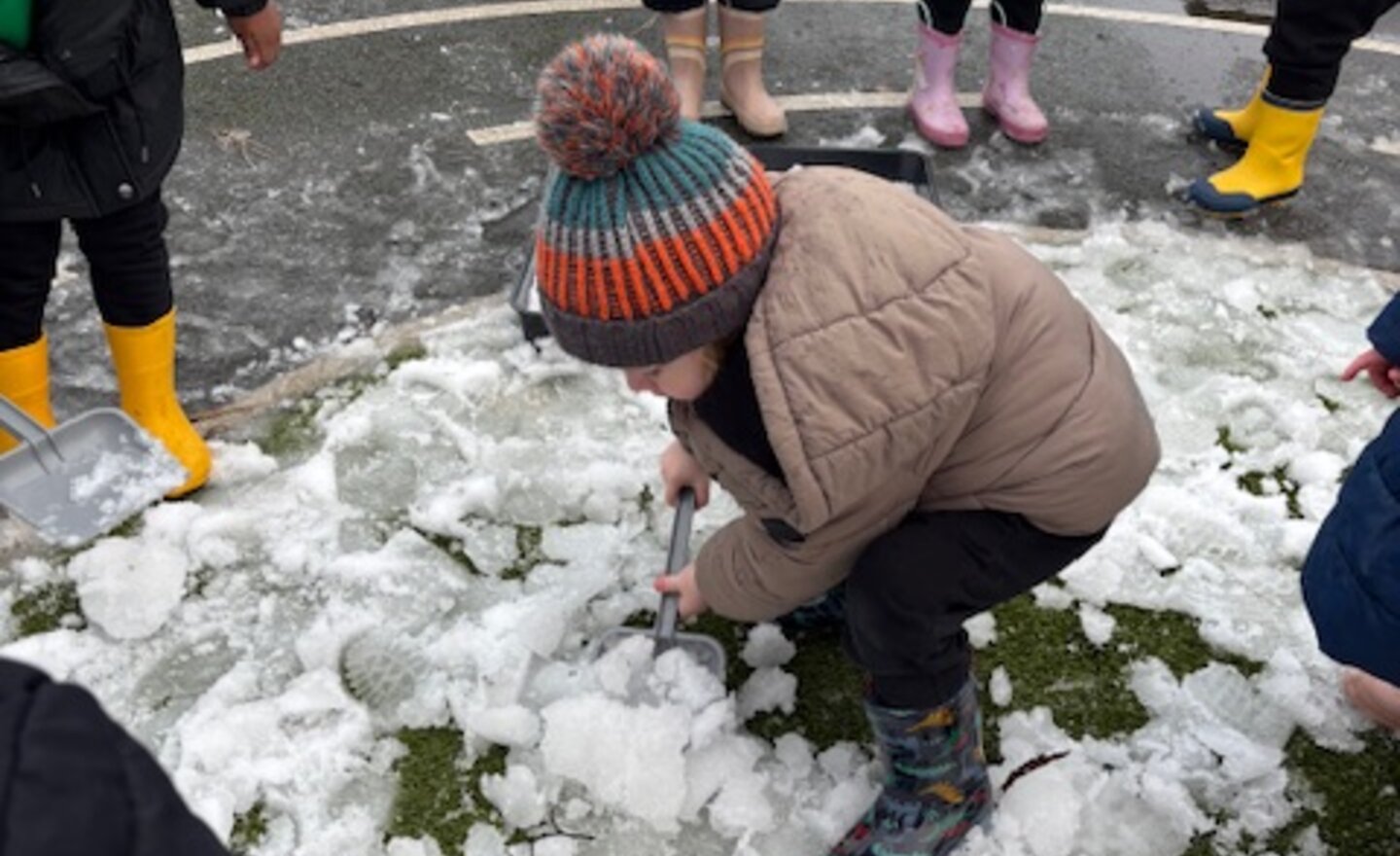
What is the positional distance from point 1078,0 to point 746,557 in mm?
3239

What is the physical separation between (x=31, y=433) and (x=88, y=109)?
1.91 ft

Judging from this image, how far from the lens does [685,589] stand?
2014 millimetres

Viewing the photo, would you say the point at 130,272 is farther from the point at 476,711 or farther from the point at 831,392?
the point at 831,392

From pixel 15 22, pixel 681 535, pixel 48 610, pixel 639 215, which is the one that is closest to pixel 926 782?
pixel 681 535

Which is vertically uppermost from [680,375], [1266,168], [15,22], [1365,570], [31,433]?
[15,22]

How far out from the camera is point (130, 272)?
228 centimetres

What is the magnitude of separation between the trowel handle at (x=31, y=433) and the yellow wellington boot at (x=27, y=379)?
0.02 m

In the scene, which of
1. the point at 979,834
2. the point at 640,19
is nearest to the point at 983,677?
the point at 979,834

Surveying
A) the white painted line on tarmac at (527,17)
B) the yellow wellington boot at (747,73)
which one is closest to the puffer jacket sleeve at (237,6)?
the yellow wellington boot at (747,73)

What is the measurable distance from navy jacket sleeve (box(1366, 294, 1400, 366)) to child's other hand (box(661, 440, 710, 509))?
105 centimetres

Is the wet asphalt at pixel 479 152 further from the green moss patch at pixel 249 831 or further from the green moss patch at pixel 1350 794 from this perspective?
the green moss patch at pixel 1350 794

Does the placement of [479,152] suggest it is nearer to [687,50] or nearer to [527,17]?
[687,50]

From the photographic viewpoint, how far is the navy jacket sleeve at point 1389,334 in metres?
2.02

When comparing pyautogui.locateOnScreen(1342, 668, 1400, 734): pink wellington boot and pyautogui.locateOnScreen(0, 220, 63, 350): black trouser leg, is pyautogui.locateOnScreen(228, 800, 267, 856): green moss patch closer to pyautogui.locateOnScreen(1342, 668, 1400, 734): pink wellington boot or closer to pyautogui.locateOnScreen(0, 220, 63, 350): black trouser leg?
pyautogui.locateOnScreen(0, 220, 63, 350): black trouser leg
